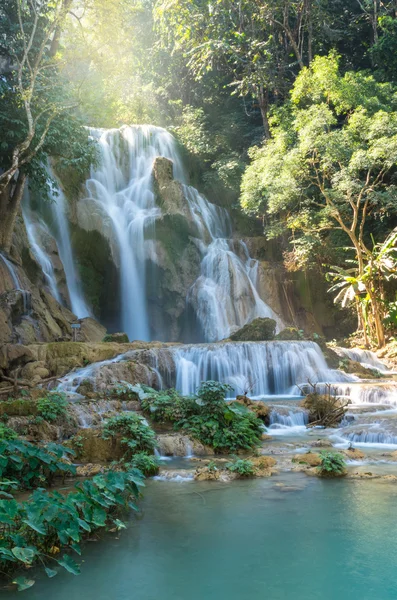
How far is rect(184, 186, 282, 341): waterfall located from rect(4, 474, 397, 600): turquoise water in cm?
1539

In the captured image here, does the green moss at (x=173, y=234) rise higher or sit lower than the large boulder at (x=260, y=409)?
higher

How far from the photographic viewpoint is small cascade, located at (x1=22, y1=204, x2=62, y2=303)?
60.5ft

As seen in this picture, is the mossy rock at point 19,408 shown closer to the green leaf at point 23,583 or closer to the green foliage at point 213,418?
the green foliage at point 213,418

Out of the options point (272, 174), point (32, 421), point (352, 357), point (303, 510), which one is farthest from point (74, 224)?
point (303, 510)

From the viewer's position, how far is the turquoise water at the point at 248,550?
141 inches

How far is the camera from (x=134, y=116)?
3164 centimetres

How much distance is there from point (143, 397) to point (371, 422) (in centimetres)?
441

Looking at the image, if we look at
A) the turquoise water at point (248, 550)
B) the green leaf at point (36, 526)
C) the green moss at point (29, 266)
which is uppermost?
the green moss at point (29, 266)

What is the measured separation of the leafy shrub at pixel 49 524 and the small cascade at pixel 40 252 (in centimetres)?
1484

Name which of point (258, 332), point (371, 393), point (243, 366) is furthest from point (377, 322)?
point (371, 393)

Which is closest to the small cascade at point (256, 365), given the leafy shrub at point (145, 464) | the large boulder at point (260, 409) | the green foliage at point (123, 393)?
the green foliage at point (123, 393)

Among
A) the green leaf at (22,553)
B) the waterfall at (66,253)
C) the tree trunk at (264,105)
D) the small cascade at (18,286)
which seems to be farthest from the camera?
the tree trunk at (264,105)

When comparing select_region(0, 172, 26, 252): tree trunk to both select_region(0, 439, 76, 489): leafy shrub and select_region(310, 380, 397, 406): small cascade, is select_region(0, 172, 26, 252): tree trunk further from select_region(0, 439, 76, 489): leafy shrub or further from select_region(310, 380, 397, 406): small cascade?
select_region(0, 439, 76, 489): leafy shrub

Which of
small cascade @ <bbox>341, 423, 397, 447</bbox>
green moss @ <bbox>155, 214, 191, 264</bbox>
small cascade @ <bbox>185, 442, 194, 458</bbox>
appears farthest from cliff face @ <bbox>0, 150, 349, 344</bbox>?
small cascade @ <bbox>341, 423, 397, 447</bbox>
